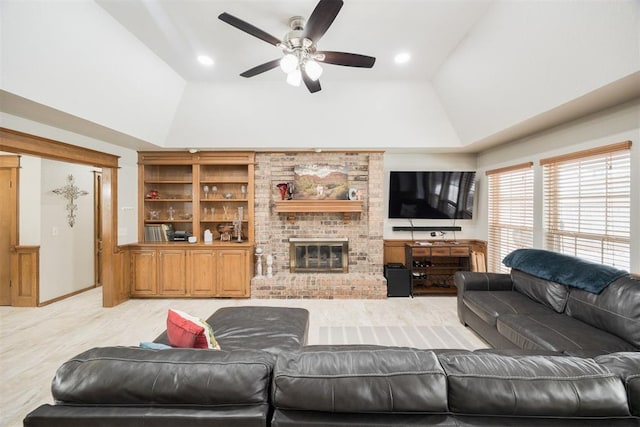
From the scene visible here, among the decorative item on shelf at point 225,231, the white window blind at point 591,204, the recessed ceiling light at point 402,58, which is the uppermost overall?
the recessed ceiling light at point 402,58

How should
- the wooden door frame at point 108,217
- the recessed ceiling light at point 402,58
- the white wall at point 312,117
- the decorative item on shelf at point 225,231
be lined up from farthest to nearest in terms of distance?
the decorative item on shelf at point 225,231 → the white wall at point 312,117 → the wooden door frame at point 108,217 → the recessed ceiling light at point 402,58

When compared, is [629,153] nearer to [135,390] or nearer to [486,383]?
[486,383]

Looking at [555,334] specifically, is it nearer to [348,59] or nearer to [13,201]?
[348,59]

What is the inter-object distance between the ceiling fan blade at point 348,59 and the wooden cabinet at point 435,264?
3220 millimetres

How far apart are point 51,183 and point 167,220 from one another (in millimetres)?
1772

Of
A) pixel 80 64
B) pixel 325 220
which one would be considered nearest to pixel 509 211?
pixel 325 220

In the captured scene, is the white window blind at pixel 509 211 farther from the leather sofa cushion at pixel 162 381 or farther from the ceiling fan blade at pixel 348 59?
the leather sofa cushion at pixel 162 381

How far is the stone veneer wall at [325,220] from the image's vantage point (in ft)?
15.9

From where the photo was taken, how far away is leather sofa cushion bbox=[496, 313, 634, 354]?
2000 millimetres

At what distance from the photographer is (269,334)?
2180mm

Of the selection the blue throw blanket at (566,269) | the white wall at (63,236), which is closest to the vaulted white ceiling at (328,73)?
the white wall at (63,236)

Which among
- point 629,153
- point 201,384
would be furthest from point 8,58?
point 629,153

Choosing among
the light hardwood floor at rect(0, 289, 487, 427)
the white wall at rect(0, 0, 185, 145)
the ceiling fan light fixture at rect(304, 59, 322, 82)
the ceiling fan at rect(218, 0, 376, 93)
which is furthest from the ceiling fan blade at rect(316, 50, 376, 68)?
the light hardwood floor at rect(0, 289, 487, 427)

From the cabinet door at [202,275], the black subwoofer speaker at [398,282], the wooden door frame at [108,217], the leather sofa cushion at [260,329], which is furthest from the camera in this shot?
the black subwoofer speaker at [398,282]
